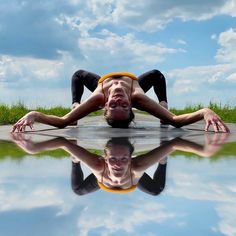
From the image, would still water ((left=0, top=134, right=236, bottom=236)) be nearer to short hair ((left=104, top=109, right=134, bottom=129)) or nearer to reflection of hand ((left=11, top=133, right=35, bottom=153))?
reflection of hand ((left=11, top=133, right=35, bottom=153))

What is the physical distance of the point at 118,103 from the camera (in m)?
4.39

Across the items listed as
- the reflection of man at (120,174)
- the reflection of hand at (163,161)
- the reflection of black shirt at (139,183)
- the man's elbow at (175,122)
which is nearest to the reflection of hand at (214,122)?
the man's elbow at (175,122)

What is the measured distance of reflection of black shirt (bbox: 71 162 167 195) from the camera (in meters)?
1.70

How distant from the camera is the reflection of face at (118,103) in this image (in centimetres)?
438

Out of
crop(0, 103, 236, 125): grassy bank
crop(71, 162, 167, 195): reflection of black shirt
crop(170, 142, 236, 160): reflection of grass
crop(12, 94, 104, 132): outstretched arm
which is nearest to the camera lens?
crop(71, 162, 167, 195): reflection of black shirt

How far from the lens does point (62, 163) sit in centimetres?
238

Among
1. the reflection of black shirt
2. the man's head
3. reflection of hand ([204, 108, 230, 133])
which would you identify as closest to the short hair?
the man's head

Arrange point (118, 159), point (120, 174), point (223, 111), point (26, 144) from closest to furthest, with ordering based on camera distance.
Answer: point (120, 174)
point (118, 159)
point (26, 144)
point (223, 111)

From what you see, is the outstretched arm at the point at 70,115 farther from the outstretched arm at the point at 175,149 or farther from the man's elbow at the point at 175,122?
the outstretched arm at the point at 175,149

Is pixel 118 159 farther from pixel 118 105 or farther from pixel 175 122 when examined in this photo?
pixel 175 122

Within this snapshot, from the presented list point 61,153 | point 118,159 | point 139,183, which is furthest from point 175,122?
point 139,183

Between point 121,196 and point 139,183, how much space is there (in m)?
0.22

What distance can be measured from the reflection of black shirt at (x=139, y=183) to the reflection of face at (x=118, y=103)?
2307 mm

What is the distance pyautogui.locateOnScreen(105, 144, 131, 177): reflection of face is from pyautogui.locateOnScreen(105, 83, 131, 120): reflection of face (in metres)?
1.30
